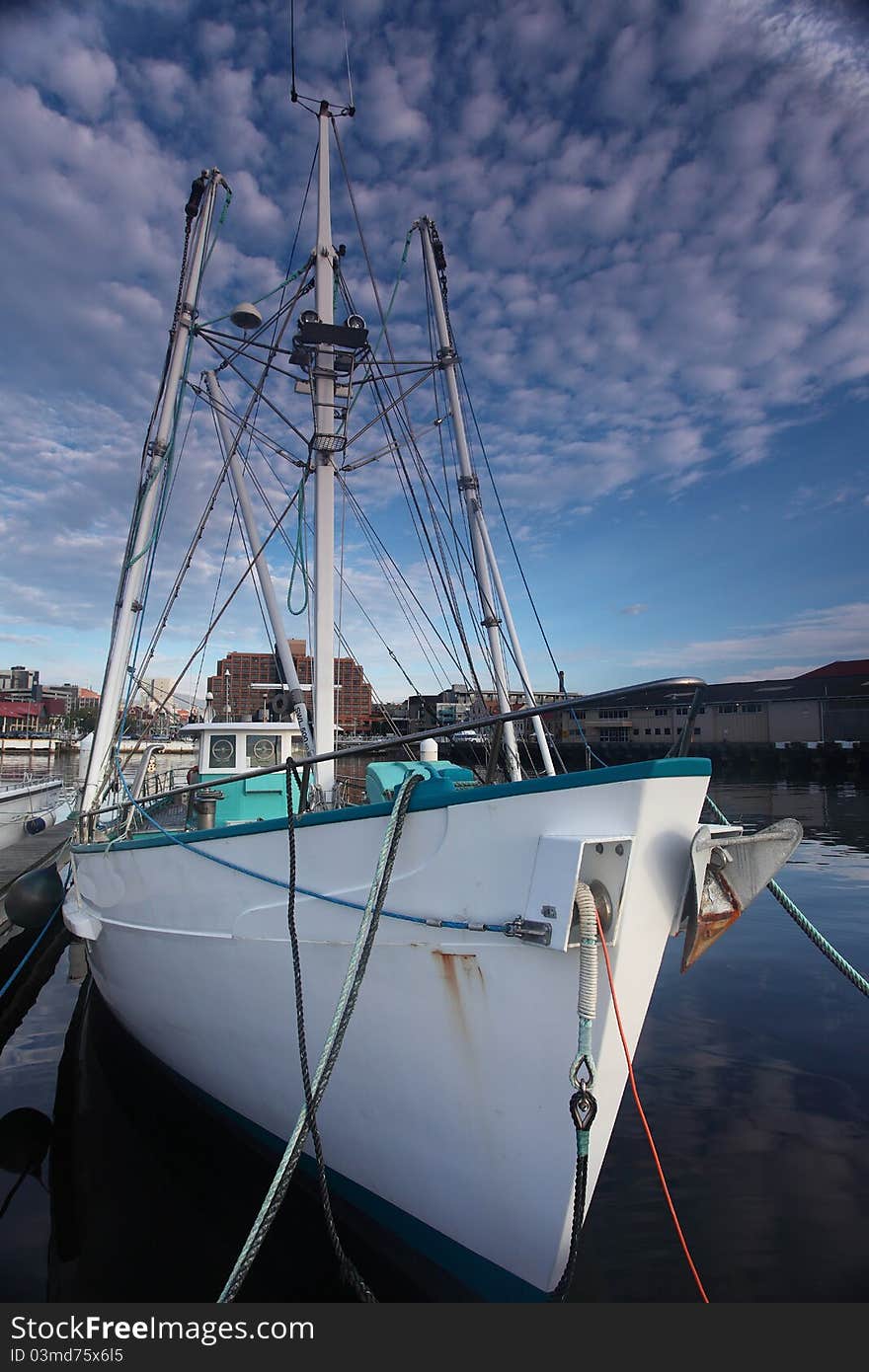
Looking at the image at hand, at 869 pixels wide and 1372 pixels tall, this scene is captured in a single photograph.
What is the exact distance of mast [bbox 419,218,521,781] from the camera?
877 centimetres

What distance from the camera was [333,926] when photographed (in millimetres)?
3936

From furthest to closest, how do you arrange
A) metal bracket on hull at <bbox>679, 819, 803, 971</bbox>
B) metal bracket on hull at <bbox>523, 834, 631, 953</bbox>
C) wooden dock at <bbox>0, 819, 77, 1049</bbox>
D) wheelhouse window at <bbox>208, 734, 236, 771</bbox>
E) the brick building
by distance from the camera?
the brick building < wooden dock at <bbox>0, 819, 77, 1049</bbox> < wheelhouse window at <bbox>208, 734, 236, 771</bbox> < metal bracket on hull at <bbox>679, 819, 803, 971</bbox> < metal bracket on hull at <bbox>523, 834, 631, 953</bbox>

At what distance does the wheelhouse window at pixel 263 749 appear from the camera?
9.18 metres

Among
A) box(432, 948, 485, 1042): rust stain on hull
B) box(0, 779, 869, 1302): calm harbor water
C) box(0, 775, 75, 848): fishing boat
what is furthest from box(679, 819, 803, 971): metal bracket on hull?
box(0, 775, 75, 848): fishing boat

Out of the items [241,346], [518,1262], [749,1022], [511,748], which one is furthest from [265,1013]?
[241,346]

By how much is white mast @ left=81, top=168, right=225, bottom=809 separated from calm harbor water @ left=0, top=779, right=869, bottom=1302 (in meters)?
3.44

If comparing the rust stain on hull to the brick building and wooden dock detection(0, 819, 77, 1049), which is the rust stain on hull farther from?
wooden dock detection(0, 819, 77, 1049)

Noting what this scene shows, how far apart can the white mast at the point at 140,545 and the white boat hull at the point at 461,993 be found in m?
4.78

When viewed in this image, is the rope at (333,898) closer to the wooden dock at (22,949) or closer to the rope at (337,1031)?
the rope at (337,1031)

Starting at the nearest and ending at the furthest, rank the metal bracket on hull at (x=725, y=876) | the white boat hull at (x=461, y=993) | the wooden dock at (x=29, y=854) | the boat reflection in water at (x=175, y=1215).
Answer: the white boat hull at (x=461, y=993), the metal bracket on hull at (x=725, y=876), the boat reflection in water at (x=175, y=1215), the wooden dock at (x=29, y=854)

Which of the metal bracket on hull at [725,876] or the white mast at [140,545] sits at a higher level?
the white mast at [140,545]

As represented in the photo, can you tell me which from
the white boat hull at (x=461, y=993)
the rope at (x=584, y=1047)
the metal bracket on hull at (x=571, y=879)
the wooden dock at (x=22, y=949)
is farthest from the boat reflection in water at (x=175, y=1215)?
the wooden dock at (x=22, y=949)

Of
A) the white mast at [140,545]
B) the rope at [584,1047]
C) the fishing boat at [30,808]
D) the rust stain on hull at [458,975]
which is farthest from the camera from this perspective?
the fishing boat at [30,808]

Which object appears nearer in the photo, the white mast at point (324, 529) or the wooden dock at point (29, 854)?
the white mast at point (324, 529)
